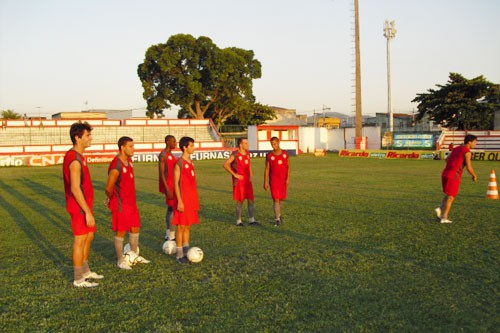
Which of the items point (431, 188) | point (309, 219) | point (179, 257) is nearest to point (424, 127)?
point (431, 188)

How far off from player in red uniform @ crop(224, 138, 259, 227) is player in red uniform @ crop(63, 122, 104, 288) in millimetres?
4424

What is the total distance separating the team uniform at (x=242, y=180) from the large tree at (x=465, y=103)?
44049 millimetres

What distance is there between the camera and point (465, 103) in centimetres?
4781

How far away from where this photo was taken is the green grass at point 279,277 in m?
4.57

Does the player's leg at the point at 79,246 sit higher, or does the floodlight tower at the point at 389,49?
the floodlight tower at the point at 389,49

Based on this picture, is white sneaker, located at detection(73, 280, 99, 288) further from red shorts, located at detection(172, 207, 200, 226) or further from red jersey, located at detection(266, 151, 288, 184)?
red jersey, located at detection(266, 151, 288, 184)

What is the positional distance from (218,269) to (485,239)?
4912 mm

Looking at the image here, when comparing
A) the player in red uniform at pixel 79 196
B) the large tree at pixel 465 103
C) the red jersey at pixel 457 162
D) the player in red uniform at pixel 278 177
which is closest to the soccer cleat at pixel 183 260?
the player in red uniform at pixel 79 196

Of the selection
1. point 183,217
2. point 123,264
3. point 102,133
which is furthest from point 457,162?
point 102,133

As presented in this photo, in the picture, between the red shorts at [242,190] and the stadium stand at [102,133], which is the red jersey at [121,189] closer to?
the red shorts at [242,190]

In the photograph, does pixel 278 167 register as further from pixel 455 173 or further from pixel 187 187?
pixel 455 173

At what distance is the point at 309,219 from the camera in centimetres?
1035

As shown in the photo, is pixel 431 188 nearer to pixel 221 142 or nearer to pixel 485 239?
pixel 485 239

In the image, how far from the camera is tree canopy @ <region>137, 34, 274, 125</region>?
55.3 metres
